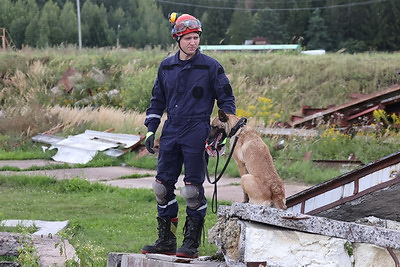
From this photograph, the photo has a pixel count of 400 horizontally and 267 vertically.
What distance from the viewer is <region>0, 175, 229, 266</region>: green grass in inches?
303

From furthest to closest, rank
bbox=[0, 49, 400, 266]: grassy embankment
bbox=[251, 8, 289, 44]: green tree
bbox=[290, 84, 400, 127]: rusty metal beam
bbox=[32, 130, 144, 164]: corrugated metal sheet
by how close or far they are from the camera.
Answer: bbox=[251, 8, 289, 44]: green tree
bbox=[290, 84, 400, 127]: rusty metal beam
bbox=[32, 130, 144, 164]: corrugated metal sheet
bbox=[0, 49, 400, 266]: grassy embankment

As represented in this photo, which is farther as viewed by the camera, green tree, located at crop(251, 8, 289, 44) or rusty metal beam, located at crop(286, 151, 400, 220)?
green tree, located at crop(251, 8, 289, 44)

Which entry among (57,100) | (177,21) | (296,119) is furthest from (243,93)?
(177,21)

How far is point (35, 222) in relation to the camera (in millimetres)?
8164

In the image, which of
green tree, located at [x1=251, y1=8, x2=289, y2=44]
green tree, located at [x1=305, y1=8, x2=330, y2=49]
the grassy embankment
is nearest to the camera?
the grassy embankment

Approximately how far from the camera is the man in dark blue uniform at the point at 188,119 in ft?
19.8

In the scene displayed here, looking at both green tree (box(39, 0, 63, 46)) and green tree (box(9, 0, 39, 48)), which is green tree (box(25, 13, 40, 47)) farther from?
green tree (box(39, 0, 63, 46))

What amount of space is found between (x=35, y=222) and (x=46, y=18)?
38074 millimetres

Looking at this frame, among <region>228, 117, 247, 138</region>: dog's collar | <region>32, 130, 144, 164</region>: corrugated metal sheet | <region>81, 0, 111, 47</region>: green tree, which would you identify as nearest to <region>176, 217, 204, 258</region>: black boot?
<region>228, 117, 247, 138</region>: dog's collar

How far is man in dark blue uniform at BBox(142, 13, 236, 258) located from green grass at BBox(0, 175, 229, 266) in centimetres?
97

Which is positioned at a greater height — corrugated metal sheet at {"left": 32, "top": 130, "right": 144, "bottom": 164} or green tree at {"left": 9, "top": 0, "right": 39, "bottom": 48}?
green tree at {"left": 9, "top": 0, "right": 39, "bottom": 48}

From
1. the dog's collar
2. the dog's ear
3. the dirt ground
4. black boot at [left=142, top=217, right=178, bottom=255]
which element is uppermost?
the dog's ear

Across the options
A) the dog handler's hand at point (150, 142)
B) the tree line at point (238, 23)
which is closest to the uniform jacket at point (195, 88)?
the dog handler's hand at point (150, 142)

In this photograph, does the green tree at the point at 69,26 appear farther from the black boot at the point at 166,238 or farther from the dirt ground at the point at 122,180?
the black boot at the point at 166,238
